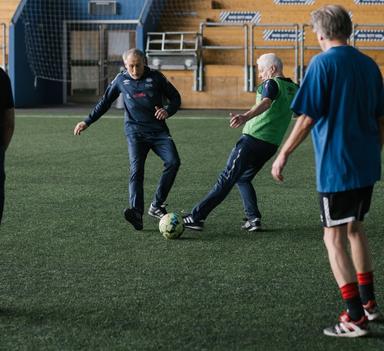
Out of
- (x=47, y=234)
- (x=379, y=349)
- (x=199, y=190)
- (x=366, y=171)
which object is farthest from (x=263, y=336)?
(x=199, y=190)

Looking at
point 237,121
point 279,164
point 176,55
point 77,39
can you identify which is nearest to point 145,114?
point 237,121

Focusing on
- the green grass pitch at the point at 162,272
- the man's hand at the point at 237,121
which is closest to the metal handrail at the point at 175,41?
the green grass pitch at the point at 162,272

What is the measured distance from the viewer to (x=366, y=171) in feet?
15.7

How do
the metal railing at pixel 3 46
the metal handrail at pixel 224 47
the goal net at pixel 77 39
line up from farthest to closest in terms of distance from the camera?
the goal net at pixel 77 39, the metal railing at pixel 3 46, the metal handrail at pixel 224 47

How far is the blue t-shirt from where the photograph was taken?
4.69 metres

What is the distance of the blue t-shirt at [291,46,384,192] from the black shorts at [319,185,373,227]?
41 millimetres

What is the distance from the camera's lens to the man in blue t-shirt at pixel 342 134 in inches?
185

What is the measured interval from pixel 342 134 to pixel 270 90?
288cm

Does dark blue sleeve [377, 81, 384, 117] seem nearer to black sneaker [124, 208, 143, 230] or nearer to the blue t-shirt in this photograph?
the blue t-shirt

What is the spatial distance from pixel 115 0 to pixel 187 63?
3.64 m

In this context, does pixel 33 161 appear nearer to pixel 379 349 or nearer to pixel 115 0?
pixel 379 349

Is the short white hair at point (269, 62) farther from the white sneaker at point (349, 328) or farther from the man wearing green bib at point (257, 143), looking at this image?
the white sneaker at point (349, 328)

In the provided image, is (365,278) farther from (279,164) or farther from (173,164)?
(173,164)

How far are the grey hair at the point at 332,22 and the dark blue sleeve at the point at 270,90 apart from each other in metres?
2.82
